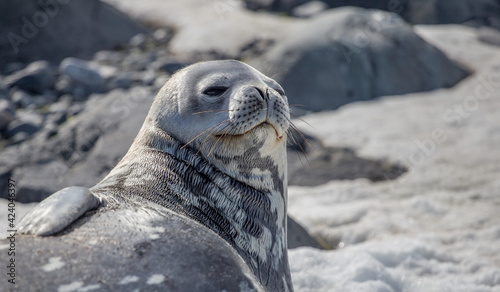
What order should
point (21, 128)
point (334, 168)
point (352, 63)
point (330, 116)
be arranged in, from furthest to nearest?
point (352, 63), point (330, 116), point (21, 128), point (334, 168)

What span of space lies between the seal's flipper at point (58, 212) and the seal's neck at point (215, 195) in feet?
1.46

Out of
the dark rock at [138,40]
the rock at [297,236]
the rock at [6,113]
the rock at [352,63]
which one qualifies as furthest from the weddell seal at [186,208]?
the dark rock at [138,40]

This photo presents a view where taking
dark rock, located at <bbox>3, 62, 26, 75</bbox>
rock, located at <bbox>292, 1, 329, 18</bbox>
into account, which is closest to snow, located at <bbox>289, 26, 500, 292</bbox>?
dark rock, located at <bbox>3, 62, 26, 75</bbox>

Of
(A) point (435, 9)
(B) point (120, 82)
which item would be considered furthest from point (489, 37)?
(B) point (120, 82)

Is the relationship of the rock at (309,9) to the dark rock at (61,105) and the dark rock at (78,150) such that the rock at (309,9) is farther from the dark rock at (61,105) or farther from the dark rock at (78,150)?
the dark rock at (78,150)

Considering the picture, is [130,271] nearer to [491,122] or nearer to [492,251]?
[492,251]

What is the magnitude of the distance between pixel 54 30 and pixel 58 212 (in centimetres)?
1118

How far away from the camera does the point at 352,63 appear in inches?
449

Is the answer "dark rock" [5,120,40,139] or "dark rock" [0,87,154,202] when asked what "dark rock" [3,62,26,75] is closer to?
"dark rock" [5,120,40,139]

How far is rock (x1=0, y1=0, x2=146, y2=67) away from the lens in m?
12.3

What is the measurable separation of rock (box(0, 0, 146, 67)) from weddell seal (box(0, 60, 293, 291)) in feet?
31.2

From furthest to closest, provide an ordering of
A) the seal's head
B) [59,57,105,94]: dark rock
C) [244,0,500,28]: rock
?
[244,0,500,28]: rock < [59,57,105,94]: dark rock < the seal's head

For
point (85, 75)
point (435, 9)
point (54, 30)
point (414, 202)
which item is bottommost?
point (435, 9)

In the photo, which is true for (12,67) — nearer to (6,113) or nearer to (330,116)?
(6,113)
